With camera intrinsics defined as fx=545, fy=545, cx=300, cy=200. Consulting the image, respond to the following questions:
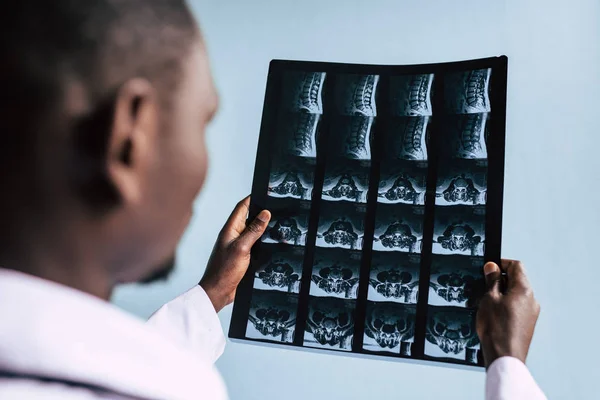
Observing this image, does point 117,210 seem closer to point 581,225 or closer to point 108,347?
point 108,347

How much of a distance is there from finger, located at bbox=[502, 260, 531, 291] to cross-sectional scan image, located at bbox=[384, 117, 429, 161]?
23 centimetres

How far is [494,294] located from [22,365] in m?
0.69

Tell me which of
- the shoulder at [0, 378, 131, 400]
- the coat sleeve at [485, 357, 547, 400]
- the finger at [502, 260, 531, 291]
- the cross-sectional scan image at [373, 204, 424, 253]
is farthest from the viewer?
the cross-sectional scan image at [373, 204, 424, 253]

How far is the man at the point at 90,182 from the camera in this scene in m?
0.38

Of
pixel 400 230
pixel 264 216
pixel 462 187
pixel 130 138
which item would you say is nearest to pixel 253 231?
pixel 264 216

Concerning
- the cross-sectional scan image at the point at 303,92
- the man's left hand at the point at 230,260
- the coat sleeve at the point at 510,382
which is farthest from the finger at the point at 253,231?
the coat sleeve at the point at 510,382

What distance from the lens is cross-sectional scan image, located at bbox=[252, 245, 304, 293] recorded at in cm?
99

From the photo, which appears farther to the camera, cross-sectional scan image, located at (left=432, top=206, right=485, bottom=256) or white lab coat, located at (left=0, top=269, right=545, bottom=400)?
cross-sectional scan image, located at (left=432, top=206, right=485, bottom=256)

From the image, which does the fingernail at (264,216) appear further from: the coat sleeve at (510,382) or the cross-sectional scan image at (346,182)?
the coat sleeve at (510,382)

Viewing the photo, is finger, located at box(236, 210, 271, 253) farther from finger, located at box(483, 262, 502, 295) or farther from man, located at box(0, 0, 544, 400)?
man, located at box(0, 0, 544, 400)

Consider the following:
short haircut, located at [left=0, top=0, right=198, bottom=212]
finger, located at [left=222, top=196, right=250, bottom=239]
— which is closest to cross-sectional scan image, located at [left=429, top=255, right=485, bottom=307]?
finger, located at [left=222, top=196, right=250, bottom=239]

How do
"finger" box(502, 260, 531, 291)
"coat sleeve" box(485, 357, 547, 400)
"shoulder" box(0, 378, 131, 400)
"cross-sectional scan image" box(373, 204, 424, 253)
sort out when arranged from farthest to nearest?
1. "cross-sectional scan image" box(373, 204, 424, 253)
2. "finger" box(502, 260, 531, 291)
3. "coat sleeve" box(485, 357, 547, 400)
4. "shoulder" box(0, 378, 131, 400)

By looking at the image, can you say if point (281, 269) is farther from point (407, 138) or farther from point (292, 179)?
point (407, 138)

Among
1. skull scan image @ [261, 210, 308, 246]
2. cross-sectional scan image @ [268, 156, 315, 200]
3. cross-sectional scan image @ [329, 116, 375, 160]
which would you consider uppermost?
cross-sectional scan image @ [329, 116, 375, 160]
